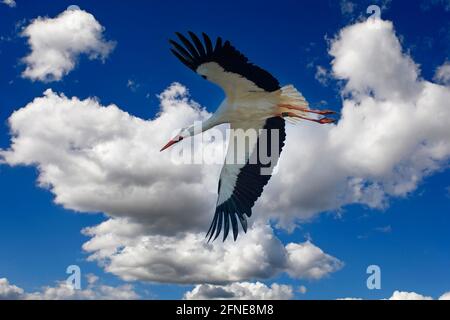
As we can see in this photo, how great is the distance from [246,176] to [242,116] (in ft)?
4.92

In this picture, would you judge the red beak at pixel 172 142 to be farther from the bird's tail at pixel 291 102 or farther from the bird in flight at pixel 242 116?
the bird's tail at pixel 291 102

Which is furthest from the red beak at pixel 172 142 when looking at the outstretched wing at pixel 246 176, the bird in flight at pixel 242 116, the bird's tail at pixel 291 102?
the bird's tail at pixel 291 102

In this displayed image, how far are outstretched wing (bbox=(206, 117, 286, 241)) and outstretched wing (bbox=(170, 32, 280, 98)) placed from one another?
1.52 meters

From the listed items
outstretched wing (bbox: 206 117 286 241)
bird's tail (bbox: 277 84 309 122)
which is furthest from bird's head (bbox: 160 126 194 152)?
bird's tail (bbox: 277 84 309 122)

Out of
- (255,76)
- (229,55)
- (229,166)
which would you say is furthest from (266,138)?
(229,55)

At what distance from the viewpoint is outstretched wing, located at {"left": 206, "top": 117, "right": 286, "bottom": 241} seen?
11953 millimetres

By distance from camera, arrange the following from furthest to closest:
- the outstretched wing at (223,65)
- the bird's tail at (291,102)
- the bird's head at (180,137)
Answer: the bird's head at (180,137), the bird's tail at (291,102), the outstretched wing at (223,65)

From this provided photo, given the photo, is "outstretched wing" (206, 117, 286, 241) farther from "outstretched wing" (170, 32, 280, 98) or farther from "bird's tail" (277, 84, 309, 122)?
"outstretched wing" (170, 32, 280, 98)

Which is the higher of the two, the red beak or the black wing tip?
the red beak

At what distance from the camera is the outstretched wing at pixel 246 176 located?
12.0m

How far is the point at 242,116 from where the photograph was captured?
39.7 feet

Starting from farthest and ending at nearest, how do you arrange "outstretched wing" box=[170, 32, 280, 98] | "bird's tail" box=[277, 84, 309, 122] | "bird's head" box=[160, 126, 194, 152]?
"bird's head" box=[160, 126, 194, 152] → "bird's tail" box=[277, 84, 309, 122] → "outstretched wing" box=[170, 32, 280, 98]
